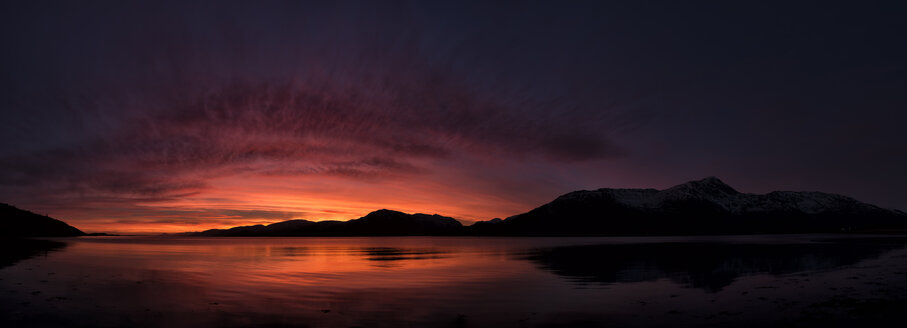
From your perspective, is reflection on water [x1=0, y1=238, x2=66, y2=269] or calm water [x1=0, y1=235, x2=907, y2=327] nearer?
calm water [x1=0, y1=235, x2=907, y2=327]

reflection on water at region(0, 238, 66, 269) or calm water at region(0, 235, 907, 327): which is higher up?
reflection on water at region(0, 238, 66, 269)

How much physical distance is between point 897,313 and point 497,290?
16.8m

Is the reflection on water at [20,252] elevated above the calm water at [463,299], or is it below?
above

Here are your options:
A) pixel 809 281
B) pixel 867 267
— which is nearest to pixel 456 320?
pixel 809 281

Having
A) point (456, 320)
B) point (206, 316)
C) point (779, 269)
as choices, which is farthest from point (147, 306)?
point (779, 269)

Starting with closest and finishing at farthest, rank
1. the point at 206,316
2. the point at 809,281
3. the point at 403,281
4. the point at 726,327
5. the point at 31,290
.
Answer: the point at 726,327 → the point at 206,316 → the point at 31,290 → the point at 809,281 → the point at 403,281

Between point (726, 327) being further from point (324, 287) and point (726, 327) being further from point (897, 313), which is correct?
point (324, 287)

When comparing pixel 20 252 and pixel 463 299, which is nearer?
pixel 463 299

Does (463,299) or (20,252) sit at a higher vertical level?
(20,252)

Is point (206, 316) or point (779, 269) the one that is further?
point (779, 269)

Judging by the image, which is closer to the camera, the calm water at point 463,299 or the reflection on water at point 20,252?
the calm water at point 463,299

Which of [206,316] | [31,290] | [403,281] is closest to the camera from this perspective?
[206,316]

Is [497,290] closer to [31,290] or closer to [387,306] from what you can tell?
[387,306]

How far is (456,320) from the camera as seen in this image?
58.6 ft
